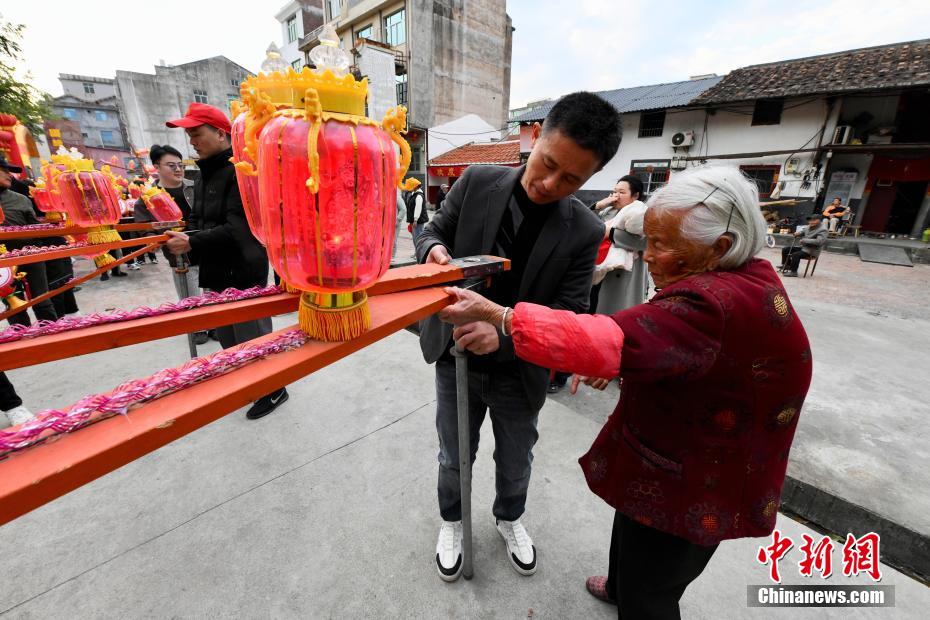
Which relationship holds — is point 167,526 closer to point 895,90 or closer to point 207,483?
point 207,483

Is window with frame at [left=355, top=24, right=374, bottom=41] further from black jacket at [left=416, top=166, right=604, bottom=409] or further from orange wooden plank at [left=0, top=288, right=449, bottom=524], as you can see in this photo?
orange wooden plank at [left=0, top=288, right=449, bottom=524]

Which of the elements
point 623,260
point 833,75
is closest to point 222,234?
point 623,260

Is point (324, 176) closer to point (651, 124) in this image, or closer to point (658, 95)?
point (651, 124)

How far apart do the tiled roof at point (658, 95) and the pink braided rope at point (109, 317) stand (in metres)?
15.0

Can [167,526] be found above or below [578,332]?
below

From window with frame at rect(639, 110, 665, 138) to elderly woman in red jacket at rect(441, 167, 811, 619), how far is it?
1643cm

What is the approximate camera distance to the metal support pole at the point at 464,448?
1.28 m

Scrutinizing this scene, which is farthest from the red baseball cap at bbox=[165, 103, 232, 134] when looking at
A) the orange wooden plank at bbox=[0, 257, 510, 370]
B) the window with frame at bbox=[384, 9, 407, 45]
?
the window with frame at bbox=[384, 9, 407, 45]

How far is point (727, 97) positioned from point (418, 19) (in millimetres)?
13190

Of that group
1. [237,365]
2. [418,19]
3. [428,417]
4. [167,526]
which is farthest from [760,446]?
[418,19]

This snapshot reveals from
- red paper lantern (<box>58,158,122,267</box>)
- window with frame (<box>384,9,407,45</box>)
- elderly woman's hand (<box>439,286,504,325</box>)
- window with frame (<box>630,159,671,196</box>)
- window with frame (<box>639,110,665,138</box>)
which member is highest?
window with frame (<box>384,9,407,45</box>)

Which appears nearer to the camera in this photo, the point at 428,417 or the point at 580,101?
the point at 580,101

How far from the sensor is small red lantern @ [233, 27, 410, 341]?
0.72 m

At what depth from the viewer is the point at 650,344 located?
2.60 ft
